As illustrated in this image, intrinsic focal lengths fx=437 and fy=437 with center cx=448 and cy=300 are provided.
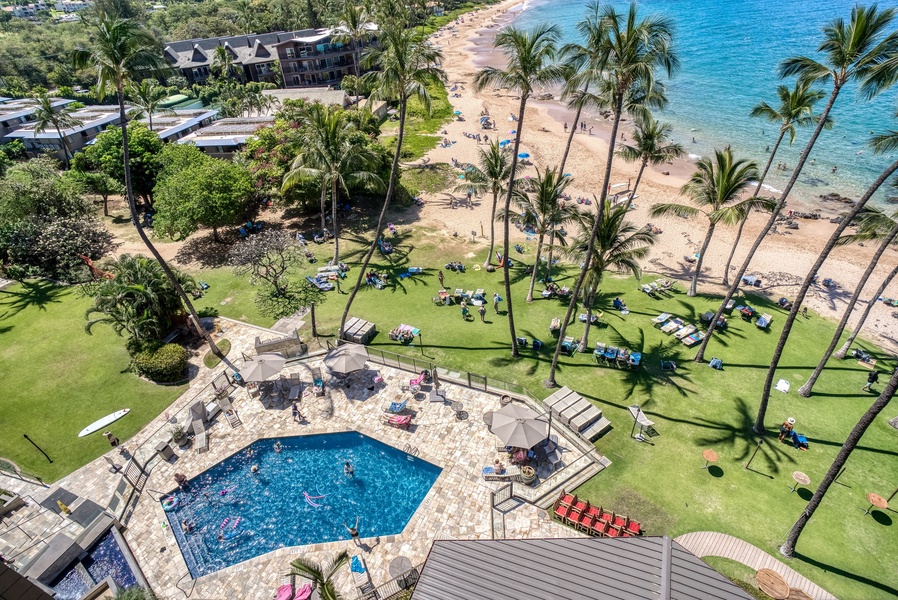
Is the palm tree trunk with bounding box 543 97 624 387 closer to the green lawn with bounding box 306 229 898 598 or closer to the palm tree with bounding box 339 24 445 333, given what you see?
the green lawn with bounding box 306 229 898 598

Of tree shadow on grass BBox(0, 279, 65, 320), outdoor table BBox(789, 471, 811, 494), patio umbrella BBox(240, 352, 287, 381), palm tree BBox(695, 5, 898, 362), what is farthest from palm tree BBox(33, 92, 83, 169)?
outdoor table BBox(789, 471, 811, 494)

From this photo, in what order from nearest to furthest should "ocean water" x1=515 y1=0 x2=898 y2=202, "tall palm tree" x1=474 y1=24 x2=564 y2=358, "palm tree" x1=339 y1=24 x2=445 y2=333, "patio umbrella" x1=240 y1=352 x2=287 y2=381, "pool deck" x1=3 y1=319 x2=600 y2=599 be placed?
1. "pool deck" x1=3 y1=319 x2=600 y2=599
2. "tall palm tree" x1=474 y1=24 x2=564 y2=358
3. "palm tree" x1=339 y1=24 x2=445 y2=333
4. "patio umbrella" x1=240 y1=352 x2=287 y2=381
5. "ocean water" x1=515 y1=0 x2=898 y2=202

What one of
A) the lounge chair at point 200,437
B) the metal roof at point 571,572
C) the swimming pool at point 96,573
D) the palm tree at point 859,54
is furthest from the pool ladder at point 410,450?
the palm tree at point 859,54

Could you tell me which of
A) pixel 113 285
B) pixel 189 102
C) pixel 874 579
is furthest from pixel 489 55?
pixel 874 579

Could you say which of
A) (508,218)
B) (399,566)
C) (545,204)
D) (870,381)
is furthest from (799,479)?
(545,204)

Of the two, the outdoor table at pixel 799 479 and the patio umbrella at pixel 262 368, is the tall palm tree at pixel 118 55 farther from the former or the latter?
the outdoor table at pixel 799 479
